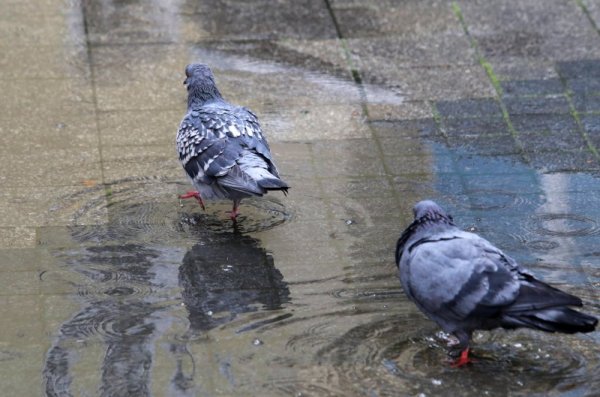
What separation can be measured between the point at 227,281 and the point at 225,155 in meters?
0.93

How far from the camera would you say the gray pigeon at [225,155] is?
743 centimetres

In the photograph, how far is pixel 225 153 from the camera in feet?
25.1

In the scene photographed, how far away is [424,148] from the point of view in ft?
28.9

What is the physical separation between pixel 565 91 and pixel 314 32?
2.44m

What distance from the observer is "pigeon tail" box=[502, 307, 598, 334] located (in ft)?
19.0

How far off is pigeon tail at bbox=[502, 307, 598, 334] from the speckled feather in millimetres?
1910

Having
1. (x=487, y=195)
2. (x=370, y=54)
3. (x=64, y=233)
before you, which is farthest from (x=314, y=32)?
(x=64, y=233)

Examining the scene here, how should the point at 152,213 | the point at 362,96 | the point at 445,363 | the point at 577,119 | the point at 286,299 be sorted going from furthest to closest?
the point at 362,96
the point at 577,119
the point at 152,213
the point at 286,299
the point at 445,363

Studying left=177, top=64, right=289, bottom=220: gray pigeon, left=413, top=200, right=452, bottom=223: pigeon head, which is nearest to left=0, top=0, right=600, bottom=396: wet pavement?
left=177, top=64, right=289, bottom=220: gray pigeon

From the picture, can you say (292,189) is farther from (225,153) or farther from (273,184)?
(273,184)

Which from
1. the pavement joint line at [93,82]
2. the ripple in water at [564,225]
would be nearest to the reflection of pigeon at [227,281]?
the pavement joint line at [93,82]

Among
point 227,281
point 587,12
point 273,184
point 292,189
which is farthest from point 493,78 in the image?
point 227,281

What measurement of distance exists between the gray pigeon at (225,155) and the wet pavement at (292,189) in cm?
36

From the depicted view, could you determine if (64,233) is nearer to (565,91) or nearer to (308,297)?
(308,297)
